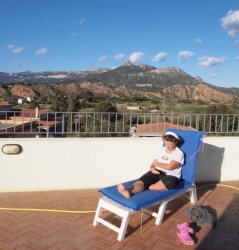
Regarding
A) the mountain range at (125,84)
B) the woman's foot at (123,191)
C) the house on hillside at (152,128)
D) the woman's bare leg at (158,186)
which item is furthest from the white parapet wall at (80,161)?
the mountain range at (125,84)

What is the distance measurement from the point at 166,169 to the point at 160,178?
0.72ft

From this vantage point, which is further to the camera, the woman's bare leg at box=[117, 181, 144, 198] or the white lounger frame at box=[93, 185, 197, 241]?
the woman's bare leg at box=[117, 181, 144, 198]

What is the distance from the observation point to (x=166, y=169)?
4574mm

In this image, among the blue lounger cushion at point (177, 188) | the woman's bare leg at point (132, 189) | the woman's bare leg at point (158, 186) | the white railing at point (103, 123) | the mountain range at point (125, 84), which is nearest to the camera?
the blue lounger cushion at point (177, 188)

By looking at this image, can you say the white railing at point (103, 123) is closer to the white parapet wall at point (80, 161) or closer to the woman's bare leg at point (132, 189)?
the white parapet wall at point (80, 161)

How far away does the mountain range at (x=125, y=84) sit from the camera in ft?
111

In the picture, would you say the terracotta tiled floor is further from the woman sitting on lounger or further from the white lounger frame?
the woman sitting on lounger

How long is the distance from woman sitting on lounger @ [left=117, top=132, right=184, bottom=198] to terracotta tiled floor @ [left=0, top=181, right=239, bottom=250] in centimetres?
49

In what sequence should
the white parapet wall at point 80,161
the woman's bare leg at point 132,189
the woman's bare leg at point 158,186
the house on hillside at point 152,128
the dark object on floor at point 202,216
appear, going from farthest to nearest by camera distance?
the house on hillside at point 152,128, the white parapet wall at point 80,161, the woman's bare leg at point 158,186, the dark object on floor at point 202,216, the woman's bare leg at point 132,189

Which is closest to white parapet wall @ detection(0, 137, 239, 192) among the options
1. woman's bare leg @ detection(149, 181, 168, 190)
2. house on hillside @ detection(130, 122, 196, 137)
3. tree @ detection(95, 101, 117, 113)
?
house on hillside @ detection(130, 122, 196, 137)

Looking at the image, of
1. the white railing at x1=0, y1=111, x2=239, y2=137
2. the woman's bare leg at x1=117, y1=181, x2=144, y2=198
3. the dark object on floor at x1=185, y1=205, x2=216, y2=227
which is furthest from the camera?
the white railing at x1=0, y1=111, x2=239, y2=137

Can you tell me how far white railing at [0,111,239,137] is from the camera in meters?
5.42

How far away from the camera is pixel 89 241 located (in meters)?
3.62

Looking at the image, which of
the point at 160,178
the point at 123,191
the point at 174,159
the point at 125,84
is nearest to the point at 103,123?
the point at 174,159
